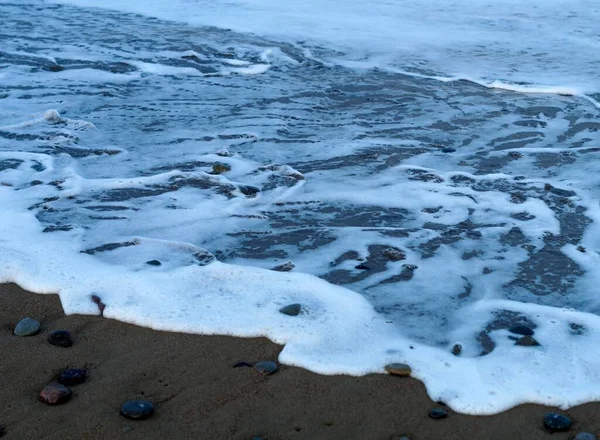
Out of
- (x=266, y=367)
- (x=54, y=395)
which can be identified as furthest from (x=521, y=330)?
(x=54, y=395)

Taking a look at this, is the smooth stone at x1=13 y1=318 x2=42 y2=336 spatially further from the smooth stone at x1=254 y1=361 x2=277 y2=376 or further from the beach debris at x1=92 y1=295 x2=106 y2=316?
the smooth stone at x1=254 y1=361 x2=277 y2=376

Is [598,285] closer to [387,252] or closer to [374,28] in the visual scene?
[387,252]

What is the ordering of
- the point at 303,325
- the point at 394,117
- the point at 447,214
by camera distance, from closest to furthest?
the point at 303,325, the point at 447,214, the point at 394,117

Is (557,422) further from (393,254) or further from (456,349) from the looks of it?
(393,254)

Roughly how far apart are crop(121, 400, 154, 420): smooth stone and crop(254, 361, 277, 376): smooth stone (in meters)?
0.41

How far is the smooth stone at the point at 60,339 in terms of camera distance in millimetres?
2730

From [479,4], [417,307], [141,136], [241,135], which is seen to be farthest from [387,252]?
[479,4]

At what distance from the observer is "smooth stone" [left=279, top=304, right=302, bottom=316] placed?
2.96 metres

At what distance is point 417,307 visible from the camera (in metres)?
3.10

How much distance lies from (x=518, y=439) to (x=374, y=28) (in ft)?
29.3

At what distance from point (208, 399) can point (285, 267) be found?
3.51 feet

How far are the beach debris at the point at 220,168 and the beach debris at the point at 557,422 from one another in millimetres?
2818

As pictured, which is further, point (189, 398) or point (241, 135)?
point (241, 135)

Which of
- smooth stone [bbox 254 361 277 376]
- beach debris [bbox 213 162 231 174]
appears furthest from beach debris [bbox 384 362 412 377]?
beach debris [bbox 213 162 231 174]
